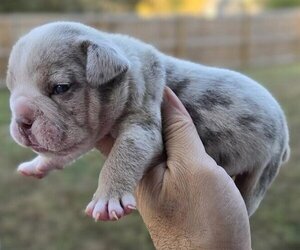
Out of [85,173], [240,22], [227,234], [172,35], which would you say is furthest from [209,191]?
[240,22]

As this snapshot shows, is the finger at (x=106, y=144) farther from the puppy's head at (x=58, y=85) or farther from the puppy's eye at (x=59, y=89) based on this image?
the puppy's eye at (x=59, y=89)

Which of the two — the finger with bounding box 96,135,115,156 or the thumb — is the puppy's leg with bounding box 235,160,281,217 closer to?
the thumb

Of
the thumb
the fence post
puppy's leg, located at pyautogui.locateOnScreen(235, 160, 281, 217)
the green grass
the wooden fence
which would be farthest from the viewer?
the fence post

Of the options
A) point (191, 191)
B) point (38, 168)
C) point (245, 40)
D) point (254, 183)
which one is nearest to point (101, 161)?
point (38, 168)

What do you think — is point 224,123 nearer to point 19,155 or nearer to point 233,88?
point 233,88

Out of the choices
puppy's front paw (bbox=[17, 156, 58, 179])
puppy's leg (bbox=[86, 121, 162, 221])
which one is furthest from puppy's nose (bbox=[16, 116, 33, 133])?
puppy's front paw (bbox=[17, 156, 58, 179])

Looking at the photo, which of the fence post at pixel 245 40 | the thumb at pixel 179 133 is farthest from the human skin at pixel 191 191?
the fence post at pixel 245 40
